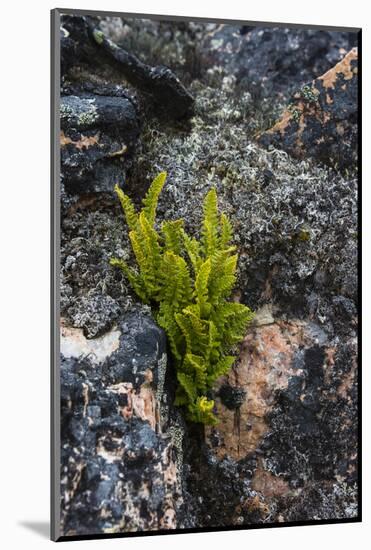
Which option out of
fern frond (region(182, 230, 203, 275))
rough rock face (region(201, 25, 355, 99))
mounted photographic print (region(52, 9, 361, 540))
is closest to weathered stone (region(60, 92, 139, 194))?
mounted photographic print (region(52, 9, 361, 540))

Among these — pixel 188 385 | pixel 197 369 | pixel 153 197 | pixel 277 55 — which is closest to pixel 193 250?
pixel 153 197

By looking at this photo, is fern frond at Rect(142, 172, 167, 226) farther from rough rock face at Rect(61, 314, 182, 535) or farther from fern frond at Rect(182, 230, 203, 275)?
rough rock face at Rect(61, 314, 182, 535)

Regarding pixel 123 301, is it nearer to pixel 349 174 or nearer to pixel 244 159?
pixel 244 159

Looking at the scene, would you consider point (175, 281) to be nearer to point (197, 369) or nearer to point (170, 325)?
point (170, 325)

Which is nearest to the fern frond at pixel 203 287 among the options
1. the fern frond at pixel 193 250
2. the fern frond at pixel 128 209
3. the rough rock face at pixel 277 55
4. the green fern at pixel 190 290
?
the green fern at pixel 190 290

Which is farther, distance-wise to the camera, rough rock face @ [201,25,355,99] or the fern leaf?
rough rock face @ [201,25,355,99]
